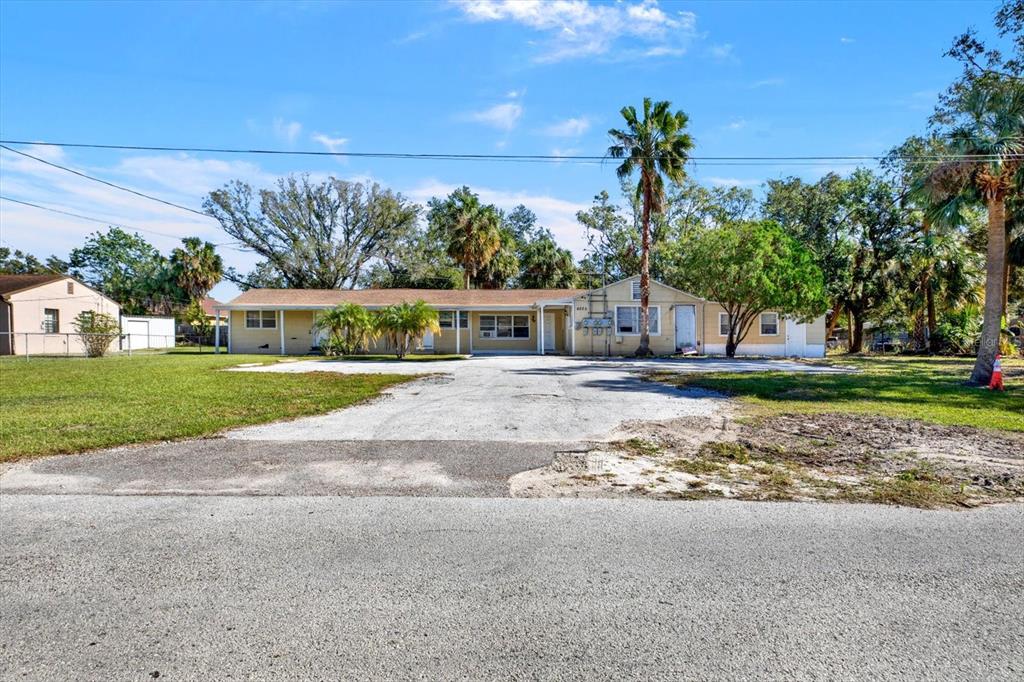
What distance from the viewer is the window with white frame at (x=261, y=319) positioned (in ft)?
96.2

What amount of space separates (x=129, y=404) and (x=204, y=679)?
8940mm

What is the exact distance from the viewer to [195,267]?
44250 millimetres

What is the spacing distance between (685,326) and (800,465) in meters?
22.8

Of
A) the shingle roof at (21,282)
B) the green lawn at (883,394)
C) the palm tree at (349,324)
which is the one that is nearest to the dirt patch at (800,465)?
the green lawn at (883,394)

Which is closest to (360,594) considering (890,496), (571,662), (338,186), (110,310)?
(571,662)

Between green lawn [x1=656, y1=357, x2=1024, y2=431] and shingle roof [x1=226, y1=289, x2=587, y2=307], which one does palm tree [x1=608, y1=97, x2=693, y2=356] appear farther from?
green lawn [x1=656, y1=357, x2=1024, y2=431]

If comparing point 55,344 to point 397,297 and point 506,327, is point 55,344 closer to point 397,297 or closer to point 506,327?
point 397,297

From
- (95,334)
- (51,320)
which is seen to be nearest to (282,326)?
(95,334)

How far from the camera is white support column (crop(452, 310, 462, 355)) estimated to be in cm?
2764

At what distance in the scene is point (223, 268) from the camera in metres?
46.0

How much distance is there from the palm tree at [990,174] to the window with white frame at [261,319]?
27.3 meters

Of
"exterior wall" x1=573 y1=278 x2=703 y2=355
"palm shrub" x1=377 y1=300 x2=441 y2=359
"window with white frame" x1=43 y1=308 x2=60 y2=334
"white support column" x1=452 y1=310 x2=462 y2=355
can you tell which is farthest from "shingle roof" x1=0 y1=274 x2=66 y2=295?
"exterior wall" x1=573 y1=278 x2=703 y2=355

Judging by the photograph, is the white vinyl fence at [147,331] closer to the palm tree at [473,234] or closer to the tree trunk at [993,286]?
the palm tree at [473,234]

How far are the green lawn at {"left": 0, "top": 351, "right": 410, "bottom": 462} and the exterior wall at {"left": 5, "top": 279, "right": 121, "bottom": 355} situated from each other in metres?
16.0
